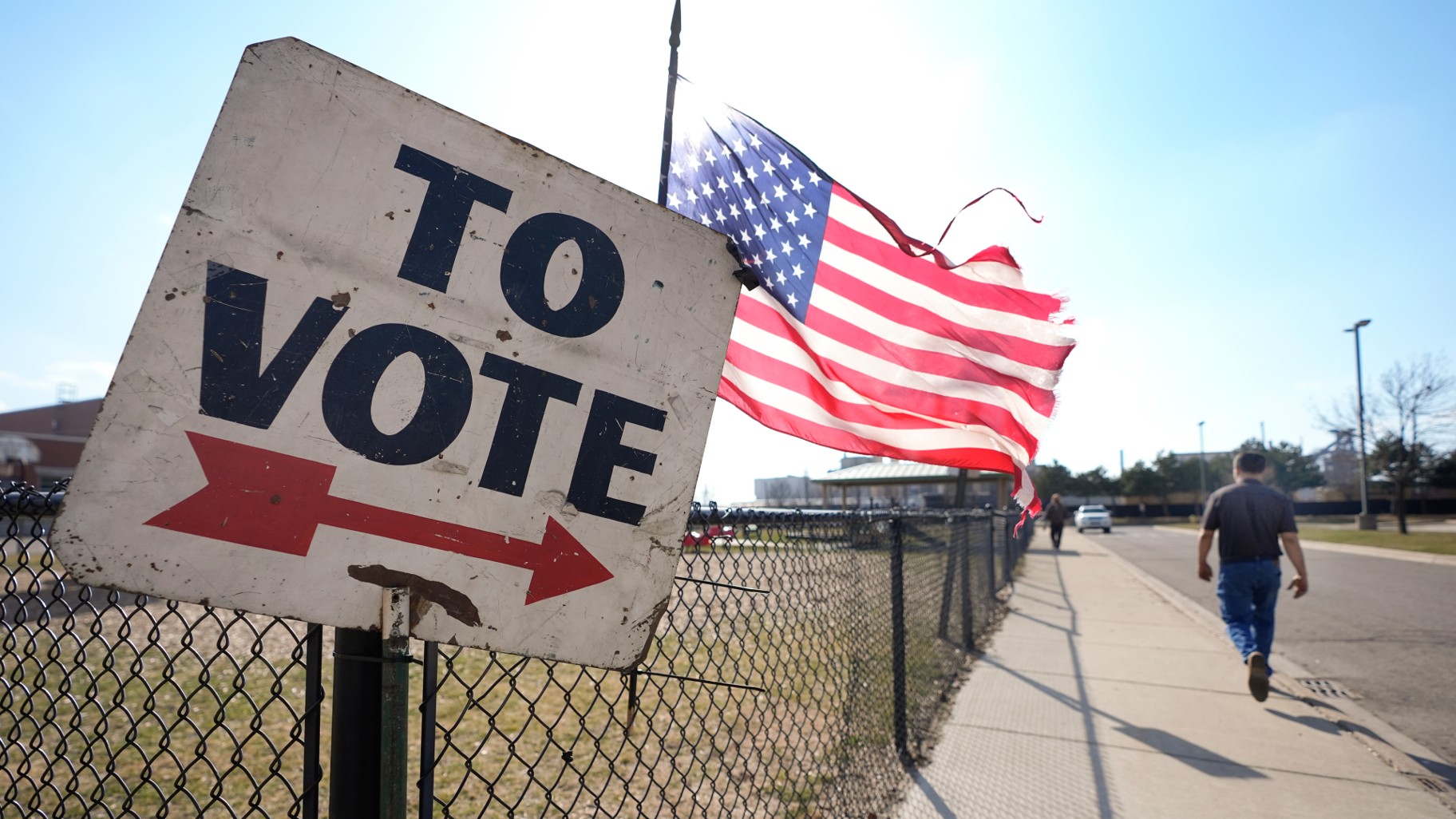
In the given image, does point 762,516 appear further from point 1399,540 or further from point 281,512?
point 1399,540

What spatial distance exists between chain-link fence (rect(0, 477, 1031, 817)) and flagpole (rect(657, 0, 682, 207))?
1198 millimetres

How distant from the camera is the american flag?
3123 millimetres

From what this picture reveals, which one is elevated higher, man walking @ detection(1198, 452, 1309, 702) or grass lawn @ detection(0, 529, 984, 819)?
man walking @ detection(1198, 452, 1309, 702)

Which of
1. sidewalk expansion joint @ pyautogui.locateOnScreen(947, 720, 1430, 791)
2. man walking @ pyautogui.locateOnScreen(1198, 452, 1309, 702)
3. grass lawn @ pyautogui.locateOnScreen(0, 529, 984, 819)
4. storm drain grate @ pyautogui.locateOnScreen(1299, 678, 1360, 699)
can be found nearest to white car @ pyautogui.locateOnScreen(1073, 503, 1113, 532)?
storm drain grate @ pyautogui.locateOnScreen(1299, 678, 1360, 699)

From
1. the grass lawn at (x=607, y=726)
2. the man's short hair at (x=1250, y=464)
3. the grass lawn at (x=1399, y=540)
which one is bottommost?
the grass lawn at (x=607, y=726)

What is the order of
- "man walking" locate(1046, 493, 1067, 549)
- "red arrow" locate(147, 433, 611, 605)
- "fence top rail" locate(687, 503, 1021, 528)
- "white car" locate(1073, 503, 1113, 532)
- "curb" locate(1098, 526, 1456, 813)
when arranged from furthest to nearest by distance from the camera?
"white car" locate(1073, 503, 1113, 532)
"man walking" locate(1046, 493, 1067, 549)
"curb" locate(1098, 526, 1456, 813)
"fence top rail" locate(687, 503, 1021, 528)
"red arrow" locate(147, 433, 611, 605)

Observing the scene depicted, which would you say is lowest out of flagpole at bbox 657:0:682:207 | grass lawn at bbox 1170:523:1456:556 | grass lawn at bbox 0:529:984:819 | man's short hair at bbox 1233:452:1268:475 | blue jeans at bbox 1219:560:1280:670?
grass lawn at bbox 0:529:984:819

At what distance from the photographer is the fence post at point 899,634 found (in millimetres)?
4449

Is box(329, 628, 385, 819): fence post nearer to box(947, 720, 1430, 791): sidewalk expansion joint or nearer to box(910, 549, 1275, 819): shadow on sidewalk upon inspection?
box(910, 549, 1275, 819): shadow on sidewalk

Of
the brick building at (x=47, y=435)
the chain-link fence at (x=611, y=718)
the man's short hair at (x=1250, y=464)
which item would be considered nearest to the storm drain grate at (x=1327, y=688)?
the man's short hair at (x=1250, y=464)

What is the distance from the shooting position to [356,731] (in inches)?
59.1

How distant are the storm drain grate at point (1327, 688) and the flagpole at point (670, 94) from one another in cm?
611

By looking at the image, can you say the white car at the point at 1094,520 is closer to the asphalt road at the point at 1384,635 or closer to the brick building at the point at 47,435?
the asphalt road at the point at 1384,635

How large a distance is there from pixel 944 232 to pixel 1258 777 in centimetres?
334
